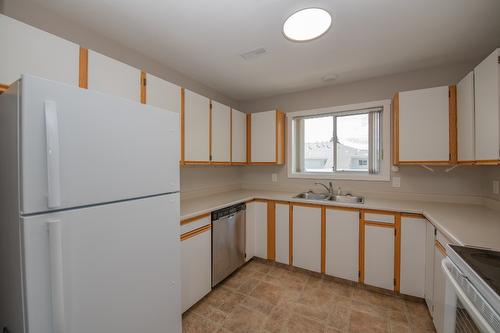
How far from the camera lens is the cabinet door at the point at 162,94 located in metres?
1.72

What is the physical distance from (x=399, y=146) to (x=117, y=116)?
2.59 m

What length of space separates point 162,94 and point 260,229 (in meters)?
2.02

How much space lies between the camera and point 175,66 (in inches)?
91.8

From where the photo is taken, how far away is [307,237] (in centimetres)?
246

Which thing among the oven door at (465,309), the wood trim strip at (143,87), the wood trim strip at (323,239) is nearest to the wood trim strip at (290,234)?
the wood trim strip at (323,239)

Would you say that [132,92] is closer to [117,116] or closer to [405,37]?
[117,116]

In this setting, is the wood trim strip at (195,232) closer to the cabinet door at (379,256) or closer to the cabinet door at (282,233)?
the cabinet door at (282,233)

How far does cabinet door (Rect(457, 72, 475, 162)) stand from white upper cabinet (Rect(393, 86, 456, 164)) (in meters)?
0.07

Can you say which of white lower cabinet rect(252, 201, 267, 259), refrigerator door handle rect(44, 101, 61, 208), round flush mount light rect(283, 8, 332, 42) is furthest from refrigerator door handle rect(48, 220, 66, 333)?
white lower cabinet rect(252, 201, 267, 259)

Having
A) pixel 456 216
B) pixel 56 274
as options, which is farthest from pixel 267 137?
pixel 56 274

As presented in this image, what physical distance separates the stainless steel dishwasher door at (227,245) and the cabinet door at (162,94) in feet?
4.02

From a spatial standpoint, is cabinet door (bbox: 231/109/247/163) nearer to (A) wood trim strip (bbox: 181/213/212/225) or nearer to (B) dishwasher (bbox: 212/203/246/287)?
(B) dishwasher (bbox: 212/203/246/287)

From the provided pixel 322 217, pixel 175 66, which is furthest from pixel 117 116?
pixel 322 217

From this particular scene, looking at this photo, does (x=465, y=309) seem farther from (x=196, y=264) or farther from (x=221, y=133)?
(x=221, y=133)
